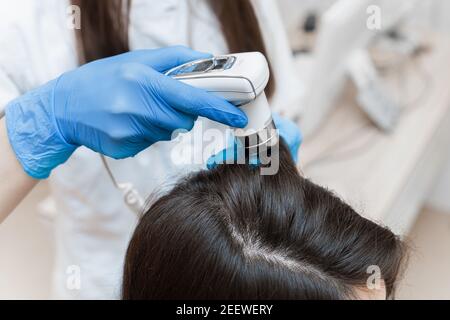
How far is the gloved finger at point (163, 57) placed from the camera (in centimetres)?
78

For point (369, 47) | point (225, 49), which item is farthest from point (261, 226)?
point (369, 47)

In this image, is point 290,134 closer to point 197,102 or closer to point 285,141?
point 285,141

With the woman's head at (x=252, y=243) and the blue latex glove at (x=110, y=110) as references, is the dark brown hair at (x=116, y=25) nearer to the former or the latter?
the blue latex glove at (x=110, y=110)

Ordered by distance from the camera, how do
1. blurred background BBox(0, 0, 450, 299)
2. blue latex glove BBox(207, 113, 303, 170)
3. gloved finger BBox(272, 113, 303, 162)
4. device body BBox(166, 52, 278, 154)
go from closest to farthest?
device body BBox(166, 52, 278, 154), blue latex glove BBox(207, 113, 303, 170), gloved finger BBox(272, 113, 303, 162), blurred background BBox(0, 0, 450, 299)

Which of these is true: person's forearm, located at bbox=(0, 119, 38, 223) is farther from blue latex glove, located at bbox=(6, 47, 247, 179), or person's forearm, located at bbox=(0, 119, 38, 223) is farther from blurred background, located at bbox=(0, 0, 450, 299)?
blurred background, located at bbox=(0, 0, 450, 299)

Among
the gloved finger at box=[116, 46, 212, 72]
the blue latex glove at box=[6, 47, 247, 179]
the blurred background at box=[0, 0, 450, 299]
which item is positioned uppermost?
the gloved finger at box=[116, 46, 212, 72]

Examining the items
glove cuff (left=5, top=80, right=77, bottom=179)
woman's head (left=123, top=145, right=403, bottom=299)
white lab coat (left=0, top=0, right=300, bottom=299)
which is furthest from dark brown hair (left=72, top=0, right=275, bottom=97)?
woman's head (left=123, top=145, right=403, bottom=299)

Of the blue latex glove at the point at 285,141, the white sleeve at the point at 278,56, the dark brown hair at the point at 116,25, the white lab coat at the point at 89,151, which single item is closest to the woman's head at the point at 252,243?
the blue latex glove at the point at 285,141

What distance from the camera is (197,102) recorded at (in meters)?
0.69

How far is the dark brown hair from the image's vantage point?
856 millimetres

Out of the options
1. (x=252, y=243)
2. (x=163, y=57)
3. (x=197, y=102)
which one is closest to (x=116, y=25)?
(x=163, y=57)

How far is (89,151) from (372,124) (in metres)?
0.96

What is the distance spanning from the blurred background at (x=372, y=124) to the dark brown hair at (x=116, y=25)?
0.18 metres

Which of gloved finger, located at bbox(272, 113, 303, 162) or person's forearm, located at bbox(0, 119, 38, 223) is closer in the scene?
person's forearm, located at bbox(0, 119, 38, 223)
